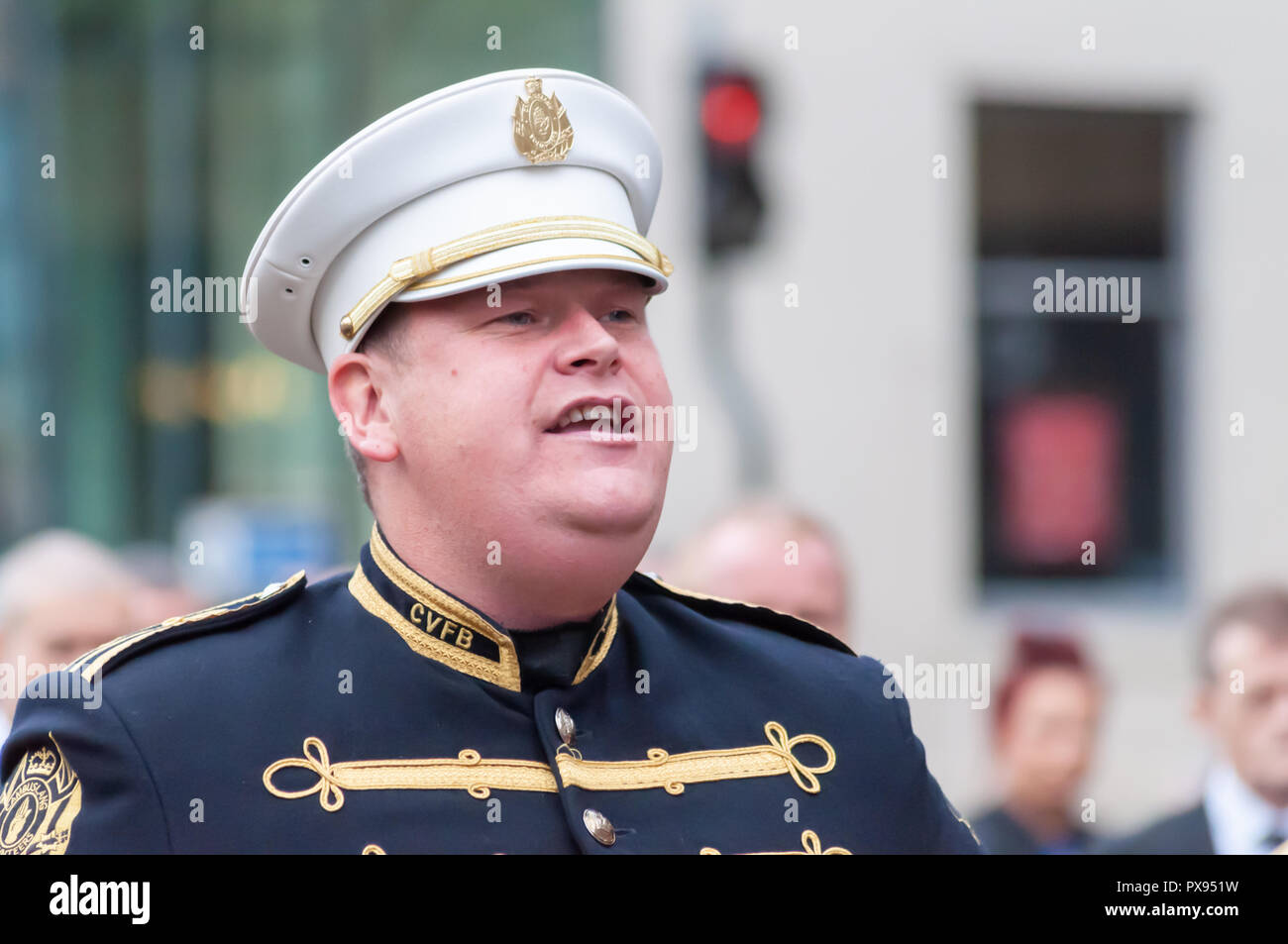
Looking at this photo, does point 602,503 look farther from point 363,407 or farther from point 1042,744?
point 1042,744

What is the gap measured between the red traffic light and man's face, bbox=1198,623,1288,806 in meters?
3.64

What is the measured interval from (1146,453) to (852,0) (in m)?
3.40

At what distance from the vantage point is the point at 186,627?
9.10 ft

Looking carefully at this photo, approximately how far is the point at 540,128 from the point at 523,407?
52cm

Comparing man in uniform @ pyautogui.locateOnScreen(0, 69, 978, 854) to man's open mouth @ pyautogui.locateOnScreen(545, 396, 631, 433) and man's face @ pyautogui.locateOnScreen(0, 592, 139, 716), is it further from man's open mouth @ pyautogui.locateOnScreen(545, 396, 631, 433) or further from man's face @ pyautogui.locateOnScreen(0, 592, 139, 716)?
man's face @ pyautogui.locateOnScreen(0, 592, 139, 716)

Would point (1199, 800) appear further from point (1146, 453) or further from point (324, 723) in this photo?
point (1146, 453)

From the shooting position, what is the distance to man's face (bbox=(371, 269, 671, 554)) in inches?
102

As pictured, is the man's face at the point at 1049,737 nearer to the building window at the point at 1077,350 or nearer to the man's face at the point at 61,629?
the man's face at the point at 61,629

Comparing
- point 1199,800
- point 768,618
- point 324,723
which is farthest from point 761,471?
point 324,723

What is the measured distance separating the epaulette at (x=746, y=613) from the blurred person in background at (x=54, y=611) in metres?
2.23

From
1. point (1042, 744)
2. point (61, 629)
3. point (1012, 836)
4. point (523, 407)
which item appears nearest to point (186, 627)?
point (523, 407)

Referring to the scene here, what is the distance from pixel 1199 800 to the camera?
15.0 feet

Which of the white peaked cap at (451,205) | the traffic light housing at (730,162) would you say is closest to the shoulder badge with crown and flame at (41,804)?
the white peaked cap at (451,205)

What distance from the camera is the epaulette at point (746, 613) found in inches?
127
